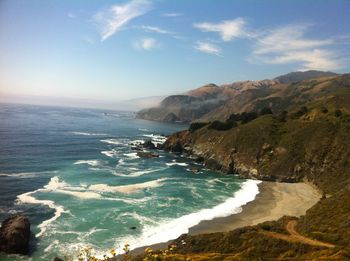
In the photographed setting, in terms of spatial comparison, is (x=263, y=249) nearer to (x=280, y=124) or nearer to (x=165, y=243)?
(x=165, y=243)

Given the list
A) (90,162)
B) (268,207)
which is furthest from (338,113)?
(90,162)

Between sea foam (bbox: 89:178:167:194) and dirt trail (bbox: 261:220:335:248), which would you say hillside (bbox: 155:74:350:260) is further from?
sea foam (bbox: 89:178:167:194)

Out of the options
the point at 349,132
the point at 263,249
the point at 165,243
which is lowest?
the point at 165,243

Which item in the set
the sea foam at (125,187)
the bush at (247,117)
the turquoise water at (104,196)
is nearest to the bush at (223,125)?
the bush at (247,117)

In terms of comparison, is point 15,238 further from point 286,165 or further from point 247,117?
point 247,117

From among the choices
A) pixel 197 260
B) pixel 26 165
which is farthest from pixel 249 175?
pixel 197 260

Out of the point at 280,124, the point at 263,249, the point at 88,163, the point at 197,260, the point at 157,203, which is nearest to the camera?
the point at 197,260
